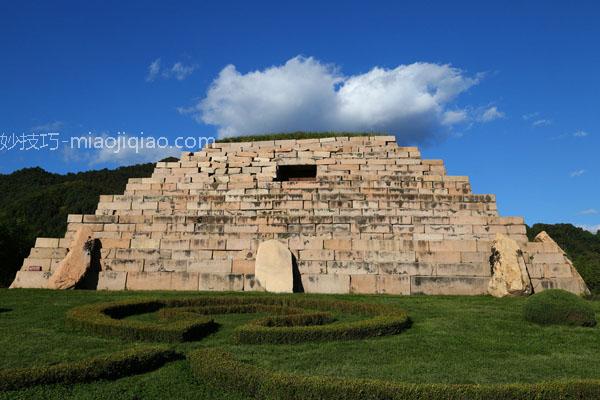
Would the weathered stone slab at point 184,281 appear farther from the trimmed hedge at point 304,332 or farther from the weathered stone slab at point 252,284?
the trimmed hedge at point 304,332

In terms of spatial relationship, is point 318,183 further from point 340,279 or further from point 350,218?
point 340,279

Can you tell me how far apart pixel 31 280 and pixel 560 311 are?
15.7 m

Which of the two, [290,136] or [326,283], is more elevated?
[290,136]

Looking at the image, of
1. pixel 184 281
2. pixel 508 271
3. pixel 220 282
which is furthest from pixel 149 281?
pixel 508 271

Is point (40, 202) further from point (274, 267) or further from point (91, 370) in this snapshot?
point (91, 370)

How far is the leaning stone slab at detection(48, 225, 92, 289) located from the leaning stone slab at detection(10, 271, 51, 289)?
61 centimetres

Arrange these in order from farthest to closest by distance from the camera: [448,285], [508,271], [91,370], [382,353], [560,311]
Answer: [448,285] → [508,271] → [560,311] → [382,353] → [91,370]

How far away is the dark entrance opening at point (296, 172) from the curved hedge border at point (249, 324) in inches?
397

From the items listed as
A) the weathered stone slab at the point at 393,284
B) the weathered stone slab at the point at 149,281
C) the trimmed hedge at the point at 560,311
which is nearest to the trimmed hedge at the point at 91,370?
the trimmed hedge at the point at 560,311

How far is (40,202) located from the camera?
61.7 meters

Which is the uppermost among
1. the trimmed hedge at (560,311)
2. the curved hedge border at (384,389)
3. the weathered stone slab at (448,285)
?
the weathered stone slab at (448,285)

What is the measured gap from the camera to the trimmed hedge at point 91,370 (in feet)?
18.9

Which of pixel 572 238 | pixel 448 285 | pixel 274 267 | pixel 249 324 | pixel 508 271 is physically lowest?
pixel 249 324

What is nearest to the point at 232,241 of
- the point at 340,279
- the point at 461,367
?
the point at 340,279
